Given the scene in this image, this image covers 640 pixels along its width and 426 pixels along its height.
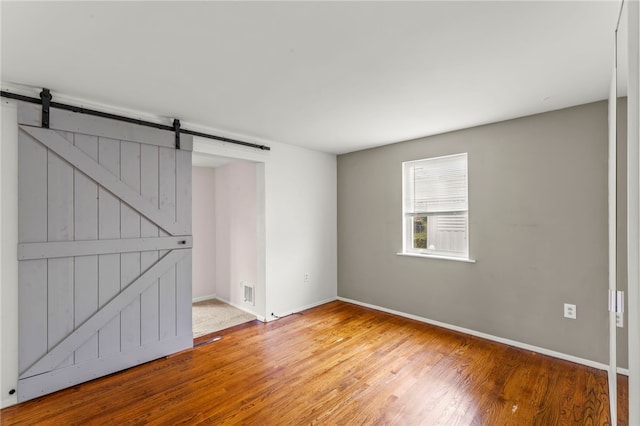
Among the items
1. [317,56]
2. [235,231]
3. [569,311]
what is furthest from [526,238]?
[235,231]

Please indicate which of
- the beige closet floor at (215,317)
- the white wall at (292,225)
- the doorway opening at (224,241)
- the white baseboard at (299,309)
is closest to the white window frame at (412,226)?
the white wall at (292,225)

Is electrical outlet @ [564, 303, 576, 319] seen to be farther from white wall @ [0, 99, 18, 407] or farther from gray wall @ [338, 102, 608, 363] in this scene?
white wall @ [0, 99, 18, 407]

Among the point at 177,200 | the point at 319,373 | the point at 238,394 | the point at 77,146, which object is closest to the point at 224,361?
the point at 238,394

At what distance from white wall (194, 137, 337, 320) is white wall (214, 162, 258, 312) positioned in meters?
0.33

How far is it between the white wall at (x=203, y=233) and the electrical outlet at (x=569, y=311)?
4743 millimetres

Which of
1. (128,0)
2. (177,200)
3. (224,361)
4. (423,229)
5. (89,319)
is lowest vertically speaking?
(224,361)

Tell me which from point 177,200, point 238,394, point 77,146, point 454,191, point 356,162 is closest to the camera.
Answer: point 238,394

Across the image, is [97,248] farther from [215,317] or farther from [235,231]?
[235,231]

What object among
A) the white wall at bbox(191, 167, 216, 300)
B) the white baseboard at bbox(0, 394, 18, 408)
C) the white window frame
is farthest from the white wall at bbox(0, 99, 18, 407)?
the white window frame

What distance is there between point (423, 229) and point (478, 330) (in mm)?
1304

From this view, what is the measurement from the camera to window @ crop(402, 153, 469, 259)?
11.7 feet

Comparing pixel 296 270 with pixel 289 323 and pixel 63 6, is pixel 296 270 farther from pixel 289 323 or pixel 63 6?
pixel 63 6

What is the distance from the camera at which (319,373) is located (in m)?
2.60

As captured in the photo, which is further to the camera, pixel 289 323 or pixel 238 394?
pixel 289 323
